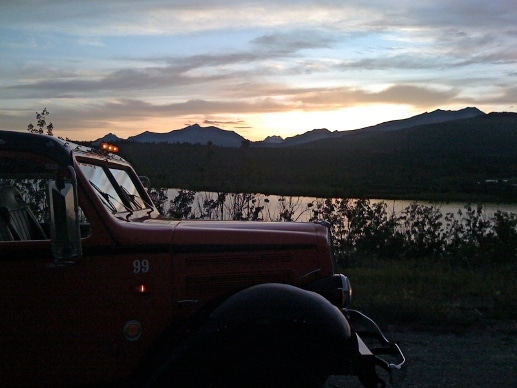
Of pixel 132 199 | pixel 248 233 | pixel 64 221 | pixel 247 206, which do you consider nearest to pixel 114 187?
pixel 132 199

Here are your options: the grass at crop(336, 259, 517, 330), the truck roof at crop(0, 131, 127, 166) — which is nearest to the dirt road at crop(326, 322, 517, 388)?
the grass at crop(336, 259, 517, 330)

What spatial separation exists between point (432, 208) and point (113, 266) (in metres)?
8.47

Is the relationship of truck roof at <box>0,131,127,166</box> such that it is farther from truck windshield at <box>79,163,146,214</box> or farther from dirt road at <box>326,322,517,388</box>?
dirt road at <box>326,322,517,388</box>

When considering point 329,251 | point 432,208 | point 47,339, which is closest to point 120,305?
point 47,339

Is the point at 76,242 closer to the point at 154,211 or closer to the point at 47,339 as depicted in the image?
the point at 47,339

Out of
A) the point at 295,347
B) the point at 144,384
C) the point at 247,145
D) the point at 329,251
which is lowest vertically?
the point at 144,384

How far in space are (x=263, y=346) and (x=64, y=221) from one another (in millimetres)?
1305

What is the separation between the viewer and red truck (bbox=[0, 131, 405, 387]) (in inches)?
140

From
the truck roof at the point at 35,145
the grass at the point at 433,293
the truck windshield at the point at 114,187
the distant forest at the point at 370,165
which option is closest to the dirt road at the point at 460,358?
the grass at the point at 433,293

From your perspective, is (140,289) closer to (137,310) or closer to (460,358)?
(137,310)

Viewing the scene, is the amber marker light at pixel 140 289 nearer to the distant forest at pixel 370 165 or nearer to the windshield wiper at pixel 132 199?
the windshield wiper at pixel 132 199

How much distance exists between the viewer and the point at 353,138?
262 ft

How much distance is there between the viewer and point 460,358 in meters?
5.75

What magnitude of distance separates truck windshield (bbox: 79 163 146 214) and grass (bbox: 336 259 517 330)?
320 centimetres
